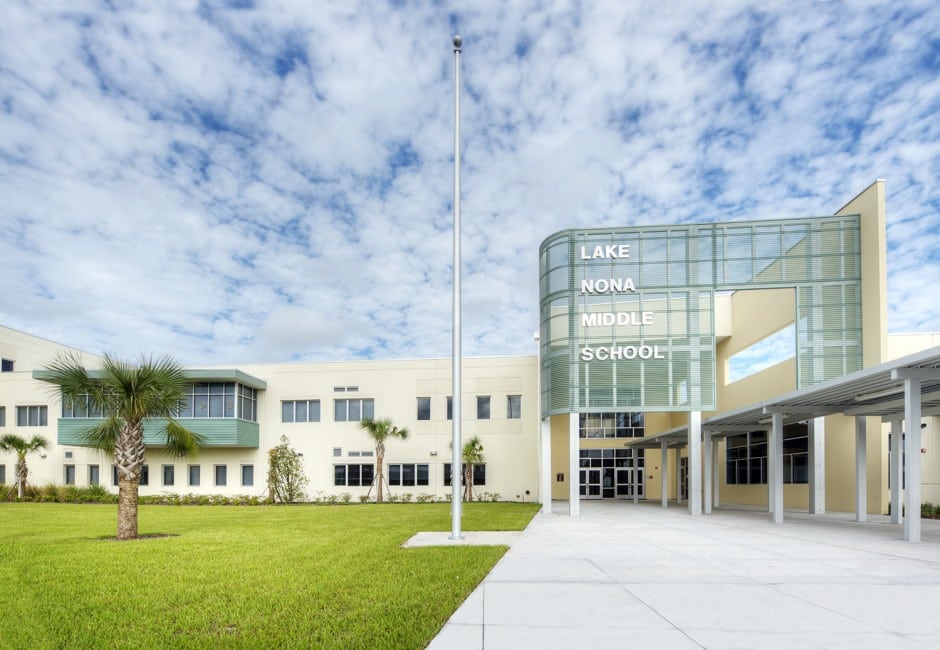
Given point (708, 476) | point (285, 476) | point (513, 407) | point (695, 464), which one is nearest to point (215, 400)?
point (285, 476)

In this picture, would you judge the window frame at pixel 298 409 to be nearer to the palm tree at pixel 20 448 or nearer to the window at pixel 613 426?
the palm tree at pixel 20 448

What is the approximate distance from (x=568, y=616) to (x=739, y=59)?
1649 centimetres

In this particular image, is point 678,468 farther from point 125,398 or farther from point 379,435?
point 125,398

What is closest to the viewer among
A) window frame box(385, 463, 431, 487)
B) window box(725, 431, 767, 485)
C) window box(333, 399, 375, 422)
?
window box(725, 431, 767, 485)

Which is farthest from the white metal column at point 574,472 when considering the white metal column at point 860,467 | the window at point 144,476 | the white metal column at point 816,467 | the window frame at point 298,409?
the window at point 144,476

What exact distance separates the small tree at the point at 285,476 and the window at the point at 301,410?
2020 millimetres

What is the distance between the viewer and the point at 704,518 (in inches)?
933

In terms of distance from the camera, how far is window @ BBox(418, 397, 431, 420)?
37.9 metres

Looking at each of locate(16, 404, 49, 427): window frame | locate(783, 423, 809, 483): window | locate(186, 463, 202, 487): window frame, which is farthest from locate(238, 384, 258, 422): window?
locate(783, 423, 809, 483): window

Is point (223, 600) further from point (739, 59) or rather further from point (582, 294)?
point (582, 294)

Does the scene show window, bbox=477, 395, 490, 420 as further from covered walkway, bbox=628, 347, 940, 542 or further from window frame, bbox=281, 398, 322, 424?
window frame, bbox=281, 398, 322, 424

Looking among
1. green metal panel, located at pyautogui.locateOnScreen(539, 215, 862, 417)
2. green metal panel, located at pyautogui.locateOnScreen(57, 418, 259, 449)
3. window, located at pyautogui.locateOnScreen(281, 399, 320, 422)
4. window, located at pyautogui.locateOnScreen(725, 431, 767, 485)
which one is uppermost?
green metal panel, located at pyautogui.locateOnScreen(539, 215, 862, 417)

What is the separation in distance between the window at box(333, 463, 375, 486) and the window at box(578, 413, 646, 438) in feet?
41.6

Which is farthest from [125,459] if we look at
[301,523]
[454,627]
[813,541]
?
[813,541]
